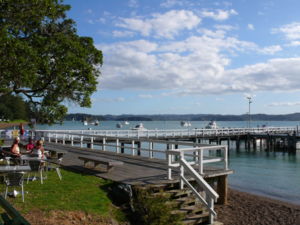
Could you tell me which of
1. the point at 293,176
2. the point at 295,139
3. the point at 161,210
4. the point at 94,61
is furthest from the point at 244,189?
the point at 295,139

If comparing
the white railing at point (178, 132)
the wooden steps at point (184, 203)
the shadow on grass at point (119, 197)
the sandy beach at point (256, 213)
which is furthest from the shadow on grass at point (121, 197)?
the white railing at point (178, 132)

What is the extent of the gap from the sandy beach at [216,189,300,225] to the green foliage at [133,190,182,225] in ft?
11.0

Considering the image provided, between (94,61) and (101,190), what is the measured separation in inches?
348

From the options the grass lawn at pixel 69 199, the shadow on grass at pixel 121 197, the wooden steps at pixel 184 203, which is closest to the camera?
the grass lawn at pixel 69 199

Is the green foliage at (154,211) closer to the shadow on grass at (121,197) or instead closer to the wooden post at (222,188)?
the shadow on grass at (121,197)

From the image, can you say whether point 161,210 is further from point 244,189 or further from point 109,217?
point 244,189

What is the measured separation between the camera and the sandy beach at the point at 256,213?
11.7 metres

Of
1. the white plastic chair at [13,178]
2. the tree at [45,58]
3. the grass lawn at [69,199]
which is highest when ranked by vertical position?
the tree at [45,58]

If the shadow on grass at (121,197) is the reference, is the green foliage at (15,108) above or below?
above

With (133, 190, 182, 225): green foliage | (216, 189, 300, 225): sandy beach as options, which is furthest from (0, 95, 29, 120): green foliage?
(133, 190, 182, 225): green foliage

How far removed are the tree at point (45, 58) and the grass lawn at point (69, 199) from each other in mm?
4941

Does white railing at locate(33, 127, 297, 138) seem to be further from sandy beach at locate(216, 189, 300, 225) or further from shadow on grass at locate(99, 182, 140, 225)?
shadow on grass at locate(99, 182, 140, 225)

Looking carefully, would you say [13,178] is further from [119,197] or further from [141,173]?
[141,173]

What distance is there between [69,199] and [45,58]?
299 inches
